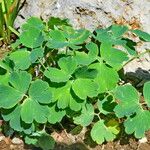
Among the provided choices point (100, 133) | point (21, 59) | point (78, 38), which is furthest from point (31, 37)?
point (100, 133)

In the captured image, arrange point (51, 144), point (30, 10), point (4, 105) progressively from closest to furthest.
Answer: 1. point (4, 105)
2. point (51, 144)
3. point (30, 10)

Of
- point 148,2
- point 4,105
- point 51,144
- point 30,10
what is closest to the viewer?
point 4,105

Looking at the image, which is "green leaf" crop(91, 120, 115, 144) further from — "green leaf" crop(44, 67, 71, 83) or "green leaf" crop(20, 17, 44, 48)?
"green leaf" crop(20, 17, 44, 48)

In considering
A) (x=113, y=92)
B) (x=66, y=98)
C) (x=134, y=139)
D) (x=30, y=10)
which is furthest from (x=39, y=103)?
(x=30, y=10)

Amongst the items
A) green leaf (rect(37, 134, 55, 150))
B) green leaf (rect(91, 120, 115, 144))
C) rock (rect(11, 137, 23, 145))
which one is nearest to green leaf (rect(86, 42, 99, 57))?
green leaf (rect(91, 120, 115, 144))

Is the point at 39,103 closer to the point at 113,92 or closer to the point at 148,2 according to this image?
the point at 113,92

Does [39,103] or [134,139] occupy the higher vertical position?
[39,103]

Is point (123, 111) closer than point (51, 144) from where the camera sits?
Yes

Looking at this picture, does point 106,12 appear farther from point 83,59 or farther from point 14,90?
point 14,90
